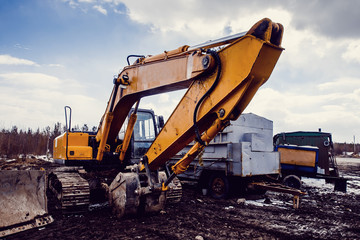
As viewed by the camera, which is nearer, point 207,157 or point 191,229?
point 191,229

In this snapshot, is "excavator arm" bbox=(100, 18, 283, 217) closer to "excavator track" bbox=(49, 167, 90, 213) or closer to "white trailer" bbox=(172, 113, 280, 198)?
"excavator track" bbox=(49, 167, 90, 213)

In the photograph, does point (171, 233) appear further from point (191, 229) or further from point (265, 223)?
point (265, 223)

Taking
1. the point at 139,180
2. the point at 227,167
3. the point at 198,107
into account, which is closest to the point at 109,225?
the point at 139,180

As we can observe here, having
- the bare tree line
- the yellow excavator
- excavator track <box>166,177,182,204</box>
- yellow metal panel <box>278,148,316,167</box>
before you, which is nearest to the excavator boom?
the yellow excavator

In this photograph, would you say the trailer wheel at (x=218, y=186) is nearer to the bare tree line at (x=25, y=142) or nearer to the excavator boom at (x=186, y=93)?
the excavator boom at (x=186, y=93)

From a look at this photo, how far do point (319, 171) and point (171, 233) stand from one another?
9.40 m

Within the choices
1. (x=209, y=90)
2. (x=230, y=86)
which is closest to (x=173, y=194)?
(x=209, y=90)

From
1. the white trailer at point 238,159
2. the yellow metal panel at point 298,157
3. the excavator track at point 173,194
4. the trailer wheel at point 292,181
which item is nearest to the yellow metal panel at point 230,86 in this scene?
the excavator track at point 173,194

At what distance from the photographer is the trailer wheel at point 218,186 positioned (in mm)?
8531

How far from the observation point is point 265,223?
19.0 ft

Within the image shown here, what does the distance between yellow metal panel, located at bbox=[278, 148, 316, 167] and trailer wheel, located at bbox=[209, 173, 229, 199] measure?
162 inches

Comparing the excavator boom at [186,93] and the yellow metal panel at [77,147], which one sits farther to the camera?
the yellow metal panel at [77,147]

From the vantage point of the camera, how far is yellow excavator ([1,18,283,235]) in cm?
343

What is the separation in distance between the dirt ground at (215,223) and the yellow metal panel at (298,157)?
3.15m
